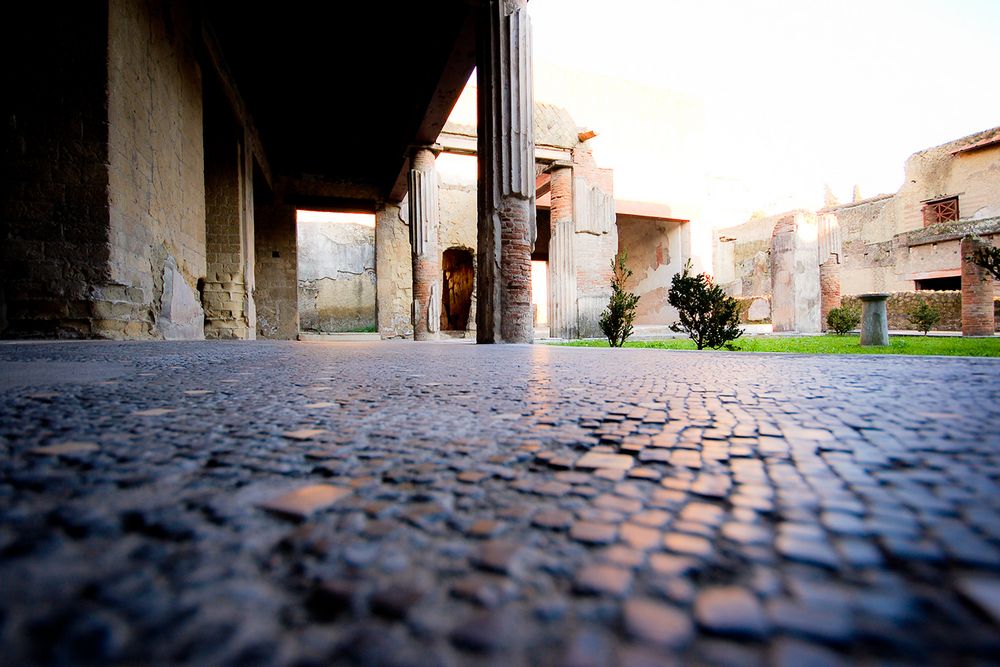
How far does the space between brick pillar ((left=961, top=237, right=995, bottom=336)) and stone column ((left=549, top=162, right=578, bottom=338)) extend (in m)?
9.74

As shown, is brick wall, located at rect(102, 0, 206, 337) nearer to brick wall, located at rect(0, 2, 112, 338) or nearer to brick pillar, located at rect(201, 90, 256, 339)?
brick wall, located at rect(0, 2, 112, 338)

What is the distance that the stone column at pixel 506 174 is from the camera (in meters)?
7.11

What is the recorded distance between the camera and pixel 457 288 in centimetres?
2117

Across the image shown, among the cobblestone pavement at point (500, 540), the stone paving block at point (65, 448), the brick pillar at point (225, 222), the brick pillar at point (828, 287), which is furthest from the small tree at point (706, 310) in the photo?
the brick pillar at point (828, 287)

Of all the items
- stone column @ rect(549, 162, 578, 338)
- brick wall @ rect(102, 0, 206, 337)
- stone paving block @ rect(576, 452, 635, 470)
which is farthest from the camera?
stone column @ rect(549, 162, 578, 338)

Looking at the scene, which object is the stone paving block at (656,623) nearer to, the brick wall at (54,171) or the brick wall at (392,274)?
the brick wall at (54,171)

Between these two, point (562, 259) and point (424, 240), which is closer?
point (424, 240)

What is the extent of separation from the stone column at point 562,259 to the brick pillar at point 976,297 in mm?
9739

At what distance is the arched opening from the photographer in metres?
20.3

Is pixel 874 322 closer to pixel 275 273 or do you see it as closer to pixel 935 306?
pixel 935 306

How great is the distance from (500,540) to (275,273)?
1594 centimetres

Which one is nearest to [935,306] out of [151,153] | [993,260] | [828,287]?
[828,287]

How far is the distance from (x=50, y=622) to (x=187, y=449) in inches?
20.4

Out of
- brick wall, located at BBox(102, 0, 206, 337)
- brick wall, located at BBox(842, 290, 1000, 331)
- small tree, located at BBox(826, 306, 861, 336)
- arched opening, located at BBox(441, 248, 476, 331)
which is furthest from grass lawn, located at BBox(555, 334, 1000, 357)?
brick wall, located at BBox(842, 290, 1000, 331)
